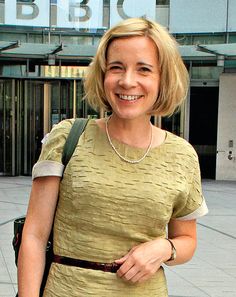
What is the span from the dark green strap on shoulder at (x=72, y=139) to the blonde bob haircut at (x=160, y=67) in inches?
4.4

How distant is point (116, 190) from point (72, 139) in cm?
22

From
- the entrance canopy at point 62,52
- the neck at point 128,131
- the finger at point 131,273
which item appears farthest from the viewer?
the entrance canopy at point 62,52

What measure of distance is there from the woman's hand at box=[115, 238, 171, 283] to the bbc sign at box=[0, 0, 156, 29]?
1312 cm

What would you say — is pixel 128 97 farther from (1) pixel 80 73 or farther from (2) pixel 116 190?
(1) pixel 80 73

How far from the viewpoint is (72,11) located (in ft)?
46.4

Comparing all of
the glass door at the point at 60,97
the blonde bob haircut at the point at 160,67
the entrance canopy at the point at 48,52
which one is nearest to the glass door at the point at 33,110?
the glass door at the point at 60,97

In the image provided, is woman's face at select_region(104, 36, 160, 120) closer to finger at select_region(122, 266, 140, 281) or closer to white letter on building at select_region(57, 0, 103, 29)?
finger at select_region(122, 266, 140, 281)

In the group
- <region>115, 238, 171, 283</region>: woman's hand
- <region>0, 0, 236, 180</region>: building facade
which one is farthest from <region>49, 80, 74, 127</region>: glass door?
<region>115, 238, 171, 283</region>: woman's hand

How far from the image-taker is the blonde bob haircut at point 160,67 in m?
1.53

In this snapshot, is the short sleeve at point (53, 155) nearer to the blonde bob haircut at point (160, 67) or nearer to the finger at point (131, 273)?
the blonde bob haircut at point (160, 67)

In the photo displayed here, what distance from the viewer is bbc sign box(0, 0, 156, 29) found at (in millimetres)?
14094

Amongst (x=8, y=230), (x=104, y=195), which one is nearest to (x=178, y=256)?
(x=104, y=195)

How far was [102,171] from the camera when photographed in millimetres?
1516

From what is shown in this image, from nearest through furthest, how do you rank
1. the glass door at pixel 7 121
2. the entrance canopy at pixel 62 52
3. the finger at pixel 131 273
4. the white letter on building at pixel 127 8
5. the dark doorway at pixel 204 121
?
the finger at pixel 131 273 → the entrance canopy at pixel 62 52 → the white letter on building at pixel 127 8 → the glass door at pixel 7 121 → the dark doorway at pixel 204 121
